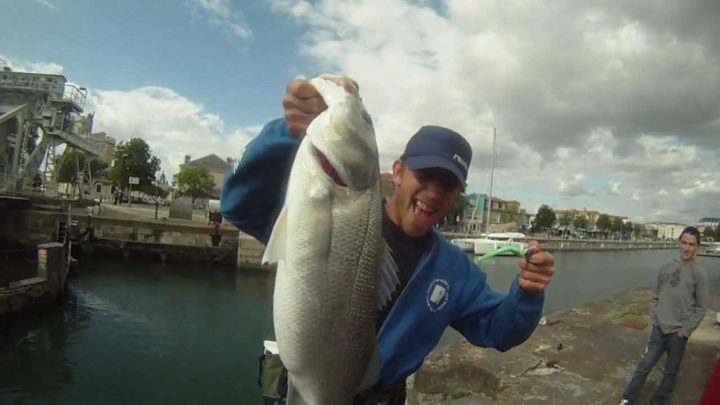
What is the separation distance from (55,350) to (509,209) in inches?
4716

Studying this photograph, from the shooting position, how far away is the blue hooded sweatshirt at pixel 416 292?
1.92 m

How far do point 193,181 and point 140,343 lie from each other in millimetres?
46590

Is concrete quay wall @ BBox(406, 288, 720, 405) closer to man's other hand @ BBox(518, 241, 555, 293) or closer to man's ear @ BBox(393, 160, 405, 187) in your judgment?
man's other hand @ BBox(518, 241, 555, 293)

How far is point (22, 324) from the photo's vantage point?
14070mm

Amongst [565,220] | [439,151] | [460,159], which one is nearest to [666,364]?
[460,159]

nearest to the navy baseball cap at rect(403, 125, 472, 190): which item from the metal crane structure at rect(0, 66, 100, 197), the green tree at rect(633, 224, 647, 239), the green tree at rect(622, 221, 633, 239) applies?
the metal crane structure at rect(0, 66, 100, 197)

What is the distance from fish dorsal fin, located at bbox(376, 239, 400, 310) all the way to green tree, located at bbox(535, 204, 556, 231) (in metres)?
112

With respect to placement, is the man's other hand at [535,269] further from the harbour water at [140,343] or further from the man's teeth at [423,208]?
the harbour water at [140,343]

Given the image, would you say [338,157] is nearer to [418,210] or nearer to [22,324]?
[418,210]

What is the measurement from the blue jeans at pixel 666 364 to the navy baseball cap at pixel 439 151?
5.08 metres

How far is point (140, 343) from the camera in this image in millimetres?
14133

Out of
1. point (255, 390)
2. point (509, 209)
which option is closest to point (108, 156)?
point (255, 390)

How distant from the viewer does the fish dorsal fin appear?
1.62 m

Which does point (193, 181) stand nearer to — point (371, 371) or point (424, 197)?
point (424, 197)
